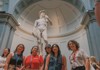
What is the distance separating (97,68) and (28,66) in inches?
89.5

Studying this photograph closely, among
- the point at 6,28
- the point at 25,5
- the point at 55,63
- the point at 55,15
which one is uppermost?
the point at 25,5

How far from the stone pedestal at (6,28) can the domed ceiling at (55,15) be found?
46.0 inches

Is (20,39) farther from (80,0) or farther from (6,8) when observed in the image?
(80,0)

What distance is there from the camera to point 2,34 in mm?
8141

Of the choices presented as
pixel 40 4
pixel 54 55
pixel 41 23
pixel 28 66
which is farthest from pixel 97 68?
pixel 40 4

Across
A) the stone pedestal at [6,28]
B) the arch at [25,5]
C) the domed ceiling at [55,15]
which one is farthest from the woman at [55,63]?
the domed ceiling at [55,15]

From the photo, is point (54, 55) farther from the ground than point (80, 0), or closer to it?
closer to it

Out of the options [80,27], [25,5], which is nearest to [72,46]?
[80,27]

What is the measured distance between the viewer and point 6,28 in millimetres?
8406

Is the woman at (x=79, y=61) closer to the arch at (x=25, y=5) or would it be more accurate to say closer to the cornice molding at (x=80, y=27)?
the cornice molding at (x=80, y=27)

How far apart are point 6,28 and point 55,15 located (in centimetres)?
401

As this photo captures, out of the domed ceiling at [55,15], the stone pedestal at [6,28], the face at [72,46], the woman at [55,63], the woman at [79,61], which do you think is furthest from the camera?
the domed ceiling at [55,15]

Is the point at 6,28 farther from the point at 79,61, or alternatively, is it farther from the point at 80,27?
the point at 79,61

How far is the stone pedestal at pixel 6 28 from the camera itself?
8.12 meters
